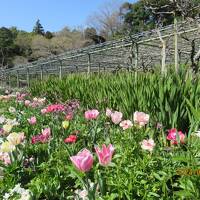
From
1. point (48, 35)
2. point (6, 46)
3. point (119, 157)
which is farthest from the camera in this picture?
point (48, 35)

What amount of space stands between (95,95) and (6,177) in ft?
14.8

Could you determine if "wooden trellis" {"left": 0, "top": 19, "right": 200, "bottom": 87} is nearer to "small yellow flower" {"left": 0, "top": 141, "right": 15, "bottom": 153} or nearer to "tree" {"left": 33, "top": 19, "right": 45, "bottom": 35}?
"small yellow flower" {"left": 0, "top": 141, "right": 15, "bottom": 153}

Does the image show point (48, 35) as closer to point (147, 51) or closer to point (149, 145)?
point (147, 51)

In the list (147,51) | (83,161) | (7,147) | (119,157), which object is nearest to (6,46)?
(147,51)

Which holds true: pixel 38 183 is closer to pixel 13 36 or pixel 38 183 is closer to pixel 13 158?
pixel 13 158

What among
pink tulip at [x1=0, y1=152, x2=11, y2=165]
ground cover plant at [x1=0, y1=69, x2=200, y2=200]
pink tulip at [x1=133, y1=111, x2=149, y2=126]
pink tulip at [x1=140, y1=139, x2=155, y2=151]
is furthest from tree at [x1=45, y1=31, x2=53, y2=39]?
pink tulip at [x1=140, y1=139, x2=155, y2=151]

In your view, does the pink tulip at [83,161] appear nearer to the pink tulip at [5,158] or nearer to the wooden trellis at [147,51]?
the pink tulip at [5,158]

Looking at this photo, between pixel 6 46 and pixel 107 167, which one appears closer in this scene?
pixel 107 167

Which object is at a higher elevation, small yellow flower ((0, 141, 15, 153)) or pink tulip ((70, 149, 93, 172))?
pink tulip ((70, 149, 93, 172))

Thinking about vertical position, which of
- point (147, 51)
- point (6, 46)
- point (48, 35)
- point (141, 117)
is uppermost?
point (48, 35)

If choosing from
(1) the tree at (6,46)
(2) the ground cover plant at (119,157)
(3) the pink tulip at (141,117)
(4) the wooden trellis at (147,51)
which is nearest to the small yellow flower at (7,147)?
(2) the ground cover plant at (119,157)

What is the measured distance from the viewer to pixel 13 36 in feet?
203

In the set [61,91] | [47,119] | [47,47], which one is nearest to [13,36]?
[47,47]

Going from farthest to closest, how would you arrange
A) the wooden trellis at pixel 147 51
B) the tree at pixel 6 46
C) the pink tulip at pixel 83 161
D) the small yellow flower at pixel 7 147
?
the tree at pixel 6 46 → the wooden trellis at pixel 147 51 → the small yellow flower at pixel 7 147 → the pink tulip at pixel 83 161
